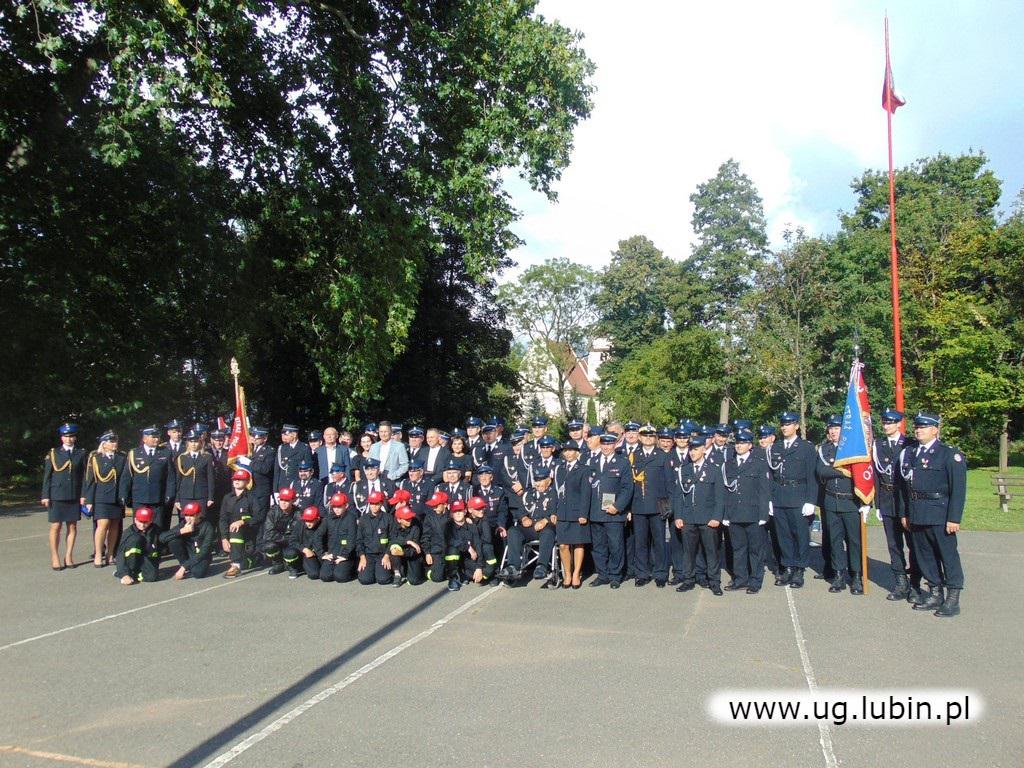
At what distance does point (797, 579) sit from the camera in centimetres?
941

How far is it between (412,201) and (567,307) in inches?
1481

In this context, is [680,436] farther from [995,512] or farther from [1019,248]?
[1019,248]

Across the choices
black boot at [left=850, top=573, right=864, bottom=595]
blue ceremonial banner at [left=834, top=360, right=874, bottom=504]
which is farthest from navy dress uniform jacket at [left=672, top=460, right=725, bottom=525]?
black boot at [left=850, top=573, right=864, bottom=595]

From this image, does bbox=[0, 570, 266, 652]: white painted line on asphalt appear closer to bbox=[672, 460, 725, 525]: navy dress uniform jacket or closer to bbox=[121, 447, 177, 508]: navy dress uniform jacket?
bbox=[121, 447, 177, 508]: navy dress uniform jacket

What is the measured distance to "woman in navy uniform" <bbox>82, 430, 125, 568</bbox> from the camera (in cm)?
1080

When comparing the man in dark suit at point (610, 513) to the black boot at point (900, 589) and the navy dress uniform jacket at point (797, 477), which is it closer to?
the navy dress uniform jacket at point (797, 477)

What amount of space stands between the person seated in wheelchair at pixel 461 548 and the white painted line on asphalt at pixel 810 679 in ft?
11.7

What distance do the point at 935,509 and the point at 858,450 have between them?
3.79ft

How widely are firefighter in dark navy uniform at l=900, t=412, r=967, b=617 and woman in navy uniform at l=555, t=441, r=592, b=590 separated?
349 cm

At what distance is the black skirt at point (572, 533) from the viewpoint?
932cm

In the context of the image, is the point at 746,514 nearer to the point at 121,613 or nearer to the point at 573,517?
the point at 573,517

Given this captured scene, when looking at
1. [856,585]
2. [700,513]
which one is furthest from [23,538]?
[856,585]

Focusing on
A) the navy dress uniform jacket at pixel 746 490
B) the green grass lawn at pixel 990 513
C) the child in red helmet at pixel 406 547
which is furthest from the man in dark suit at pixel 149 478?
the green grass lawn at pixel 990 513

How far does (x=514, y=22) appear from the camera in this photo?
52.5 ft
